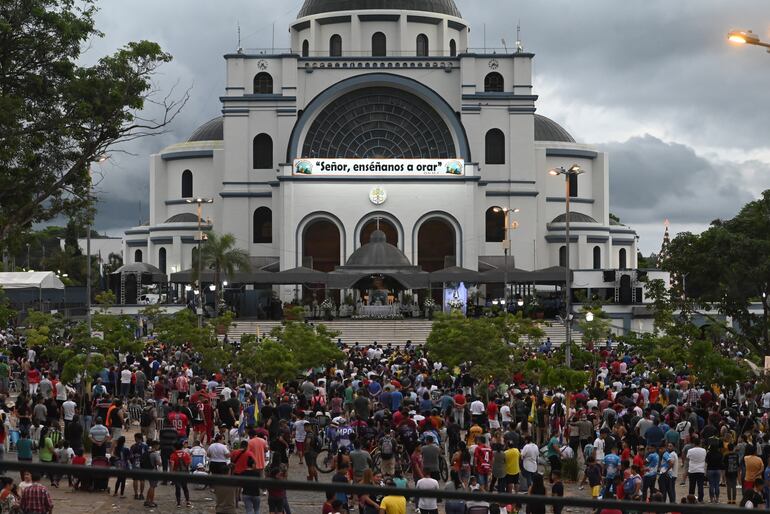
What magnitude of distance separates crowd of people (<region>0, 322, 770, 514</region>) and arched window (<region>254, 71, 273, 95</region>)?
43992 mm

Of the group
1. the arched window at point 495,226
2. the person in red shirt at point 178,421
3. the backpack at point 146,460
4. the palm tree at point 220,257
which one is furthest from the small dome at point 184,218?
the backpack at point 146,460

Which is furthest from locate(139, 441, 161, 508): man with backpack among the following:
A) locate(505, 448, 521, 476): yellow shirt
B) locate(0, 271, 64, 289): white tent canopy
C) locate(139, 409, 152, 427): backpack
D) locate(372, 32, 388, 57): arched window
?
locate(372, 32, 388, 57): arched window

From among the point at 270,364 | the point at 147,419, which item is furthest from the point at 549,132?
the point at 147,419

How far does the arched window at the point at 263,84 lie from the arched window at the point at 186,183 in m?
9.60

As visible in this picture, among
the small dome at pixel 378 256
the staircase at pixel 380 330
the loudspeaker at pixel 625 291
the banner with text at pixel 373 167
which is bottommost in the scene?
the staircase at pixel 380 330

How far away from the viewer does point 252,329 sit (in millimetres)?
58656

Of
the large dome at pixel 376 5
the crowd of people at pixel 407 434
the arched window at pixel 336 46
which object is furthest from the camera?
the arched window at pixel 336 46

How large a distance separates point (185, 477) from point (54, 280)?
198ft

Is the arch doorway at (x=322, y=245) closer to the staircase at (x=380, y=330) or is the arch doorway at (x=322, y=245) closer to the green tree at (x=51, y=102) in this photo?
the staircase at (x=380, y=330)

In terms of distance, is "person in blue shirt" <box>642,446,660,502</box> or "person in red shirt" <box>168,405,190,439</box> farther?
"person in red shirt" <box>168,405,190,439</box>

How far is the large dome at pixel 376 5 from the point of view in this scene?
3061 inches

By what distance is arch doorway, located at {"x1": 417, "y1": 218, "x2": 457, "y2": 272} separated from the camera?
73.5 metres

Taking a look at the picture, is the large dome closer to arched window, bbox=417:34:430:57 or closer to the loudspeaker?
arched window, bbox=417:34:430:57

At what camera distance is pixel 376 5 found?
7775 centimetres
